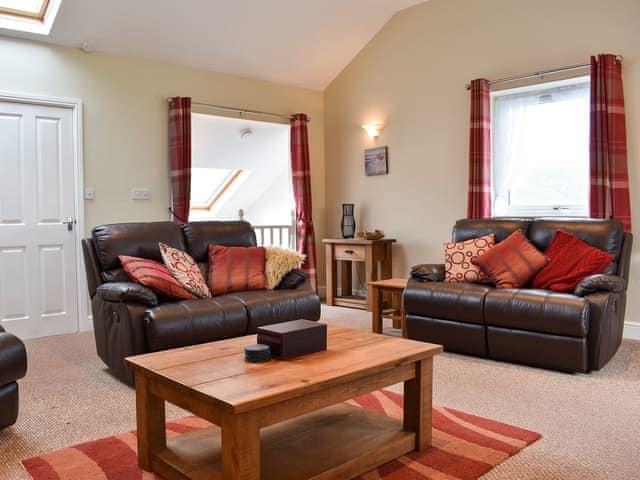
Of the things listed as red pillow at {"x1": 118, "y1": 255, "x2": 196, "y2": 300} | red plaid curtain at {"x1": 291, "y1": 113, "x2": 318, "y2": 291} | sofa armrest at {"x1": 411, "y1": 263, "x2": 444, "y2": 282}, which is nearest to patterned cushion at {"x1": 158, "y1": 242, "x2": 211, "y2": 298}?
red pillow at {"x1": 118, "y1": 255, "x2": 196, "y2": 300}

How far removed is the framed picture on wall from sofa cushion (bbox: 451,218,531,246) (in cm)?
171

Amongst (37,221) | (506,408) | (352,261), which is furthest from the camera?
(352,261)

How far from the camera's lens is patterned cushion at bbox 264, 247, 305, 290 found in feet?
13.3

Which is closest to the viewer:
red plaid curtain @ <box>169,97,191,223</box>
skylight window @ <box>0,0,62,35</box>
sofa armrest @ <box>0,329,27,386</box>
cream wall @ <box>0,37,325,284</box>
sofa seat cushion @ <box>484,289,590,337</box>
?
sofa armrest @ <box>0,329,27,386</box>

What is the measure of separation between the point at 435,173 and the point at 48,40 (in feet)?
11.9

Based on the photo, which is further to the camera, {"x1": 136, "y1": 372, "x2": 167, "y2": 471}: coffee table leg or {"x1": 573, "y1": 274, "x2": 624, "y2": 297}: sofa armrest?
{"x1": 573, "y1": 274, "x2": 624, "y2": 297}: sofa armrest

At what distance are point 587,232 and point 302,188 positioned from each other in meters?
3.23

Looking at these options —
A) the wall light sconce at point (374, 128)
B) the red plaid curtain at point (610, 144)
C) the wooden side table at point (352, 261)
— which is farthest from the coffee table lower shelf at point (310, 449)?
the wall light sconce at point (374, 128)

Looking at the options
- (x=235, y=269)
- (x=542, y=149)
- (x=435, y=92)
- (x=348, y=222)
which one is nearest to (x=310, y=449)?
(x=235, y=269)

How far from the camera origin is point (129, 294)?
10.5ft

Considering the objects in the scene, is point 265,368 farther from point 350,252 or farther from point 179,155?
point 350,252

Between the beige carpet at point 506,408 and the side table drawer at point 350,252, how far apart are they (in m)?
2.09

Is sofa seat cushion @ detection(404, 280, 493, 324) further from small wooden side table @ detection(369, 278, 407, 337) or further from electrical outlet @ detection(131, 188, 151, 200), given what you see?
electrical outlet @ detection(131, 188, 151, 200)

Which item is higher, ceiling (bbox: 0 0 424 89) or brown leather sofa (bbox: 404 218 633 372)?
ceiling (bbox: 0 0 424 89)
